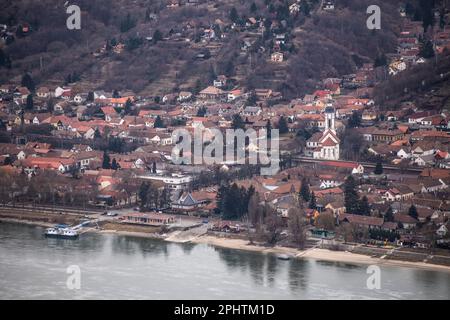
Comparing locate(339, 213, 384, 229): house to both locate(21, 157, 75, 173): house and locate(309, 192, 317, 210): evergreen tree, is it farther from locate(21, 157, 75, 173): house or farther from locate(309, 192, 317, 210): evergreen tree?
locate(21, 157, 75, 173): house

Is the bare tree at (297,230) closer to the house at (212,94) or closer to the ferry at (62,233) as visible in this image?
the ferry at (62,233)

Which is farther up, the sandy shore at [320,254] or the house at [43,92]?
the house at [43,92]

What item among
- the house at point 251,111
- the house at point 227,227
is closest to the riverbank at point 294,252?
the house at point 227,227

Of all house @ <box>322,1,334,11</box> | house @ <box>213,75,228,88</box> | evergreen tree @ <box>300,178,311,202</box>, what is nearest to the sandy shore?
evergreen tree @ <box>300,178,311,202</box>

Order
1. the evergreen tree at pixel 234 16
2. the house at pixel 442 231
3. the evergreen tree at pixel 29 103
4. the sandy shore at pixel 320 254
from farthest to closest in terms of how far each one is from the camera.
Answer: the evergreen tree at pixel 234 16, the evergreen tree at pixel 29 103, the house at pixel 442 231, the sandy shore at pixel 320 254

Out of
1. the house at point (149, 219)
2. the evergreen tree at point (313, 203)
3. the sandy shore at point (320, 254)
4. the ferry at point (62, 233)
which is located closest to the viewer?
the sandy shore at point (320, 254)

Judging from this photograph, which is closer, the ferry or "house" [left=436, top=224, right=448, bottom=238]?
"house" [left=436, top=224, right=448, bottom=238]
